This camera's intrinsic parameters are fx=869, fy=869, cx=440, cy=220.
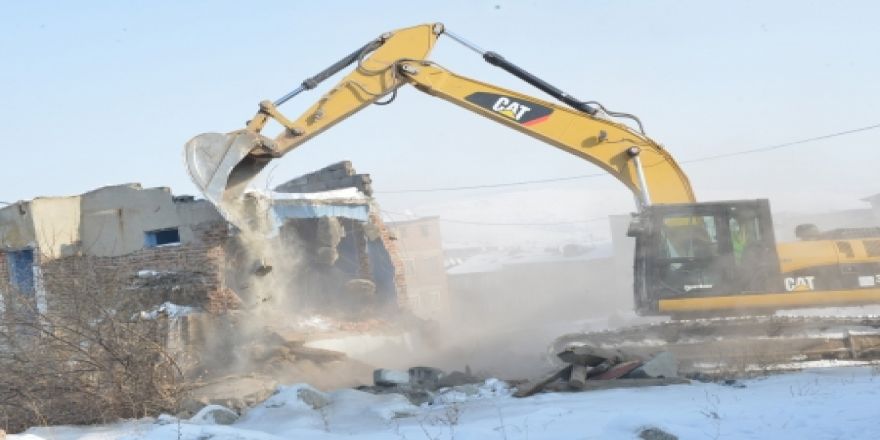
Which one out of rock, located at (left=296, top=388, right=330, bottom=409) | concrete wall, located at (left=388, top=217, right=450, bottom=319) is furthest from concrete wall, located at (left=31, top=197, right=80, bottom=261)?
concrete wall, located at (left=388, top=217, right=450, bottom=319)

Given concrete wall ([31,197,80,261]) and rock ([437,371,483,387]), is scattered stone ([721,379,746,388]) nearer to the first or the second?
rock ([437,371,483,387])

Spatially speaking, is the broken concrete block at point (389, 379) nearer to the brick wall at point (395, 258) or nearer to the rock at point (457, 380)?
the rock at point (457, 380)

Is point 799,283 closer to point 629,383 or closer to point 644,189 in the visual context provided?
point 644,189

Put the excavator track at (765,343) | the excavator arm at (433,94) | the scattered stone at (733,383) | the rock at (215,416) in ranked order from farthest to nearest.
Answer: the excavator arm at (433,94) < the excavator track at (765,343) < the scattered stone at (733,383) < the rock at (215,416)

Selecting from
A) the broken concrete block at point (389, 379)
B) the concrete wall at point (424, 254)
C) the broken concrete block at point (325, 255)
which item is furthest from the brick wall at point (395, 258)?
the concrete wall at point (424, 254)

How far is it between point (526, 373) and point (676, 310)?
3789mm

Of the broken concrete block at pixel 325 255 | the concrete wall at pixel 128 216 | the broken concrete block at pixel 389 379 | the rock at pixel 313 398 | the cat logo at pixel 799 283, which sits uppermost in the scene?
the concrete wall at pixel 128 216

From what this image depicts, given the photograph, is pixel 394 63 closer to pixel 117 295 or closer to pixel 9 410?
pixel 117 295

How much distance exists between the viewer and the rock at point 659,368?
10102 mm

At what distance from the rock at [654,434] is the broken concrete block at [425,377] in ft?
16.3

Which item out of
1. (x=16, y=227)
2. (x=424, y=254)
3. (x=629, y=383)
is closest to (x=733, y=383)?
(x=629, y=383)

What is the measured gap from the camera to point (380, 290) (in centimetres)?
2034

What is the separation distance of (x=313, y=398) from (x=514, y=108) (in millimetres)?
5293

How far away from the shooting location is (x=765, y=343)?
1125 cm
